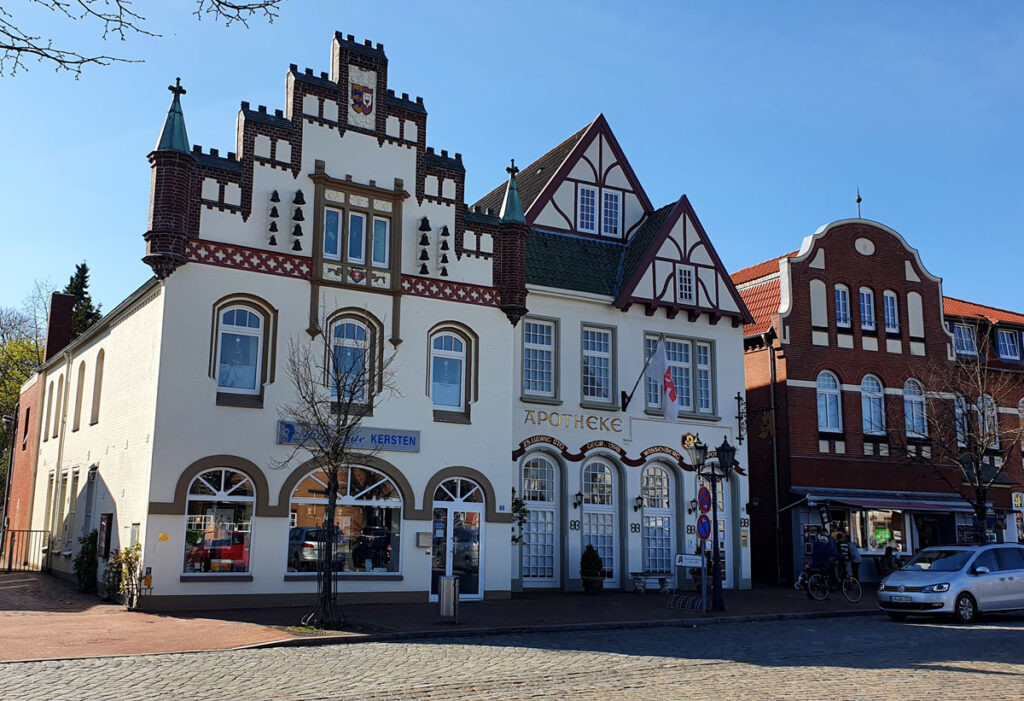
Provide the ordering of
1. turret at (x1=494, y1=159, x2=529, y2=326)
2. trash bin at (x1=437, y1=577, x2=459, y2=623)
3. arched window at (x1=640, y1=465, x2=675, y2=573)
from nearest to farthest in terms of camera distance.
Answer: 1. trash bin at (x1=437, y1=577, x2=459, y2=623)
2. turret at (x1=494, y1=159, x2=529, y2=326)
3. arched window at (x1=640, y1=465, x2=675, y2=573)

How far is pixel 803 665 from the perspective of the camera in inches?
519

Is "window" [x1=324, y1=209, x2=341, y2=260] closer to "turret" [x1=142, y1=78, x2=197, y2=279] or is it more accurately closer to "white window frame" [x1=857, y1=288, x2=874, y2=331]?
"turret" [x1=142, y1=78, x2=197, y2=279]

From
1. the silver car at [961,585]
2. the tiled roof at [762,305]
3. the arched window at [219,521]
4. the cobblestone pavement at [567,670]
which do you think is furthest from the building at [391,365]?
the silver car at [961,585]

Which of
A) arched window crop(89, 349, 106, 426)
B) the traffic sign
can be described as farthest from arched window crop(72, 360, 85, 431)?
the traffic sign

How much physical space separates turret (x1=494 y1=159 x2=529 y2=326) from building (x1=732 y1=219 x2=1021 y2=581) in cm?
1079

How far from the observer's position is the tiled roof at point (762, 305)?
3222 cm

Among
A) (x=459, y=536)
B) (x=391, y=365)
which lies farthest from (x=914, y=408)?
(x=391, y=365)

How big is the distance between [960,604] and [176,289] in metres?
17.3

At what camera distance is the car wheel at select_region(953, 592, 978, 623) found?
19172mm

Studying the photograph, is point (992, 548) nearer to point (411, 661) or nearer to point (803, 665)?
point (803, 665)

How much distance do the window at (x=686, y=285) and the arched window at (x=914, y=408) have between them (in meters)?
9.60

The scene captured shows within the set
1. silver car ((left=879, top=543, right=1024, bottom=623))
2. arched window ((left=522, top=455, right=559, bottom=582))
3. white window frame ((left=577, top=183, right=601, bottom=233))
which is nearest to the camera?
silver car ((left=879, top=543, right=1024, bottom=623))

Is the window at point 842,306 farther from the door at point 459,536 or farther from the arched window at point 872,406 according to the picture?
the door at point 459,536

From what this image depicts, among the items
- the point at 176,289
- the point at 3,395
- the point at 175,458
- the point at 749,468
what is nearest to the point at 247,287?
the point at 176,289
